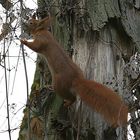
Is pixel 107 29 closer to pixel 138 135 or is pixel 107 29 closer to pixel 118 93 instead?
pixel 118 93

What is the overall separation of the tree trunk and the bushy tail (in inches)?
4.7

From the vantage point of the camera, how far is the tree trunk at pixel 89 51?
3.36 m

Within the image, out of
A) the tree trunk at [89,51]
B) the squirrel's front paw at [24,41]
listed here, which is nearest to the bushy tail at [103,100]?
the tree trunk at [89,51]

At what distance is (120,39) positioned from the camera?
359cm

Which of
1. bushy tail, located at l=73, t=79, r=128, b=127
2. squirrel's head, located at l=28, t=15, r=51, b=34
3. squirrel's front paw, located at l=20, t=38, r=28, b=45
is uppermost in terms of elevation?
squirrel's head, located at l=28, t=15, r=51, b=34

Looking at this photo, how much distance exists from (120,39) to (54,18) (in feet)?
1.35

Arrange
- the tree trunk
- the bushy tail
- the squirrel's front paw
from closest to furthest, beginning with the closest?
the bushy tail < the squirrel's front paw < the tree trunk

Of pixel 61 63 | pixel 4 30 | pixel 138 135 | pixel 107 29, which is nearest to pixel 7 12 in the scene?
pixel 4 30

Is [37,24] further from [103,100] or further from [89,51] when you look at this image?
[103,100]

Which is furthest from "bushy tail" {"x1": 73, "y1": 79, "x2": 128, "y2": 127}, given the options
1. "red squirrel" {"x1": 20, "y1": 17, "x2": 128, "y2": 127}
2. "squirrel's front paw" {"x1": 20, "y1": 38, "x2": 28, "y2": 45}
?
"squirrel's front paw" {"x1": 20, "y1": 38, "x2": 28, "y2": 45}

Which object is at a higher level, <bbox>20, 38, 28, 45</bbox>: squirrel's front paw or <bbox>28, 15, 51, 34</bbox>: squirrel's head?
<bbox>28, 15, 51, 34</bbox>: squirrel's head

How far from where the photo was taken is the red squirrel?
306 centimetres

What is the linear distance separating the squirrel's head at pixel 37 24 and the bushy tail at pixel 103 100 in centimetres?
42

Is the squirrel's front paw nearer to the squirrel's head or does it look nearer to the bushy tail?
the squirrel's head
